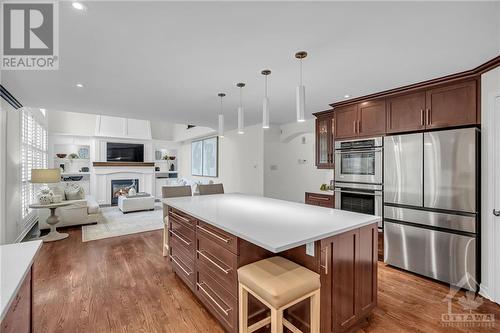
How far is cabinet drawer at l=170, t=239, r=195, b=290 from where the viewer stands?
97.0 inches

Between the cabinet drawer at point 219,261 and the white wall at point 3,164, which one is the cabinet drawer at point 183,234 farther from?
the white wall at point 3,164

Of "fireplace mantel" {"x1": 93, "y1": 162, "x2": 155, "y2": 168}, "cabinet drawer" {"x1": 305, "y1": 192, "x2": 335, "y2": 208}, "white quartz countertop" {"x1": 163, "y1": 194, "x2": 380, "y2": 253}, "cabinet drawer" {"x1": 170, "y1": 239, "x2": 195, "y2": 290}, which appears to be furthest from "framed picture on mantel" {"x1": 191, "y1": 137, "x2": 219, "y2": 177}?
"white quartz countertop" {"x1": 163, "y1": 194, "x2": 380, "y2": 253}

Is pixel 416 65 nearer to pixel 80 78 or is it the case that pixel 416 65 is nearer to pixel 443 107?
pixel 443 107

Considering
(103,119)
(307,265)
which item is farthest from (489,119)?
(103,119)

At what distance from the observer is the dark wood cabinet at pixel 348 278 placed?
1.69 m

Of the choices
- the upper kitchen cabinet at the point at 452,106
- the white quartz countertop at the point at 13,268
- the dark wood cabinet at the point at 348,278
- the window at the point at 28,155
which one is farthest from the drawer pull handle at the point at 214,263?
the window at the point at 28,155

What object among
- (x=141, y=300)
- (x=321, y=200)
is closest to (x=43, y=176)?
(x=141, y=300)

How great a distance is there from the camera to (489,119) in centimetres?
242

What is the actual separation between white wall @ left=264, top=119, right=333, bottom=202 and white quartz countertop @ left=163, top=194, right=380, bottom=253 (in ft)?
9.62

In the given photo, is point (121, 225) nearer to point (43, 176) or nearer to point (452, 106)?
point (43, 176)

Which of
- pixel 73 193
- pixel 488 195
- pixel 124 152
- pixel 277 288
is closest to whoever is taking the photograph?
pixel 277 288

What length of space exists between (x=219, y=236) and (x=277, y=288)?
666mm

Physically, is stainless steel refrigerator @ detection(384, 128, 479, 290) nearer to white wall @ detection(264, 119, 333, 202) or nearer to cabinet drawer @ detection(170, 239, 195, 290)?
white wall @ detection(264, 119, 333, 202)

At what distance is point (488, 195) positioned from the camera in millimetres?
2424
